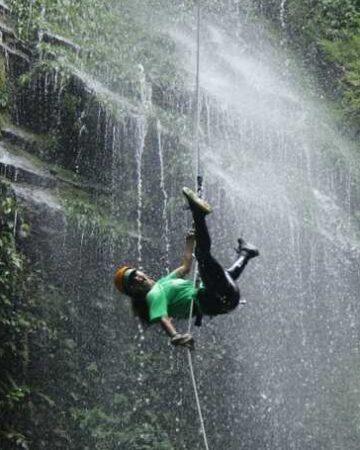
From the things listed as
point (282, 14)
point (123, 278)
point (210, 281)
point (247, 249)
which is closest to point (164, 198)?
point (247, 249)

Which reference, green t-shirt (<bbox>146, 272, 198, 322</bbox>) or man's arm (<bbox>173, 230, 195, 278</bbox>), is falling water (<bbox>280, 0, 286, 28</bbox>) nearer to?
man's arm (<bbox>173, 230, 195, 278</bbox>)

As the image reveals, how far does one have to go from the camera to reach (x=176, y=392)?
36.1 feet

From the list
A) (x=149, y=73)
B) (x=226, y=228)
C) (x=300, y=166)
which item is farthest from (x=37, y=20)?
(x=300, y=166)

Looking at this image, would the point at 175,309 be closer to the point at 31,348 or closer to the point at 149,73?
the point at 31,348

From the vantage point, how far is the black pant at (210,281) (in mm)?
5590

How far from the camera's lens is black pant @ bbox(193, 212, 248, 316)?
5.59 meters

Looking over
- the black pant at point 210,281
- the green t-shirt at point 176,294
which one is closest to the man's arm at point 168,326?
the green t-shirt at point 176,294

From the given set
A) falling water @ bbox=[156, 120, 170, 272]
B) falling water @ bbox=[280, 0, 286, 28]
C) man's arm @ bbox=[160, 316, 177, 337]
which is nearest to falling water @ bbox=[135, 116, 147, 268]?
falling water @ bbox=[156, 120, 170, 272]

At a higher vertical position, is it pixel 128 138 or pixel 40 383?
pixel 128 138

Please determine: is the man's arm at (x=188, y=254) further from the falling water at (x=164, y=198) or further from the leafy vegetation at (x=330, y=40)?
the leafy vegetation at (x=330, y=40)

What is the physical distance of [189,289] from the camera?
19.4 ft

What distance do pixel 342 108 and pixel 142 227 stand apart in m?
6.00

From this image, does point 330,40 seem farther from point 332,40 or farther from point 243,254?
point 243,254

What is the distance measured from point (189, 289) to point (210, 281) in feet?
1.02
